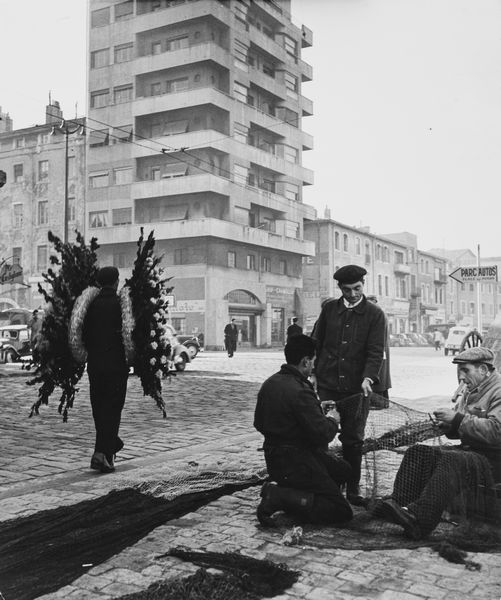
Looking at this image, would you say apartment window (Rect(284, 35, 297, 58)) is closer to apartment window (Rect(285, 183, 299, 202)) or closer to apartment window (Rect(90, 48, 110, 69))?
apartment window (Rect(90, 48, 110, 69))

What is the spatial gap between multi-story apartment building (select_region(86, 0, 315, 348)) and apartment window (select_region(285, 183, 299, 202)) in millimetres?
122

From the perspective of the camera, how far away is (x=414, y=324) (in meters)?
70.1

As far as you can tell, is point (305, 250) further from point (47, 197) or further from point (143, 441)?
point (143, 441)

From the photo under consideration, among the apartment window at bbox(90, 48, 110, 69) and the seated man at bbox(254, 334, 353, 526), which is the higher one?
the apartment window at bbox(90, 48, 110, 69)

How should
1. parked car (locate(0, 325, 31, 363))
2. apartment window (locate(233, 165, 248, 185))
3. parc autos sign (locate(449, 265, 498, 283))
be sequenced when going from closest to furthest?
parc autos sign (locate(449, 265, 498, 283)), parked car (locate(0, 325, 31, 363)), apartment window (locate(233, 165, 248, 185))

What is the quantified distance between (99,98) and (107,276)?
7891 millimetres

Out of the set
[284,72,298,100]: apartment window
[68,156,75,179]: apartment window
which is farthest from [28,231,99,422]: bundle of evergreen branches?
[68,156,75,179]: apartment window

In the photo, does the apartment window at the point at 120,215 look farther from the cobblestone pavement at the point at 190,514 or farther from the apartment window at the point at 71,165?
the cobblestone pavement at the point at 190,514

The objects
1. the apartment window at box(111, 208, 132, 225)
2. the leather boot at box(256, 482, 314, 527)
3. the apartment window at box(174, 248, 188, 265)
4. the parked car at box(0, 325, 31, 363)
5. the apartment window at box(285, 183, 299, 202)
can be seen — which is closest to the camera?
the leather boot at box(256, 482, 314, 527)

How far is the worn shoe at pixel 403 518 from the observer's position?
13.0ft

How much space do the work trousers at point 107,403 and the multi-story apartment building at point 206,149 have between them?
1041 millimetres

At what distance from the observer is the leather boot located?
4211 mm

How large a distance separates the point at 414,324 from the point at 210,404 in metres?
60.8

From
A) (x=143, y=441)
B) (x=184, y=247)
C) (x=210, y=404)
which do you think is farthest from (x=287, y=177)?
(x=143, y=441)
